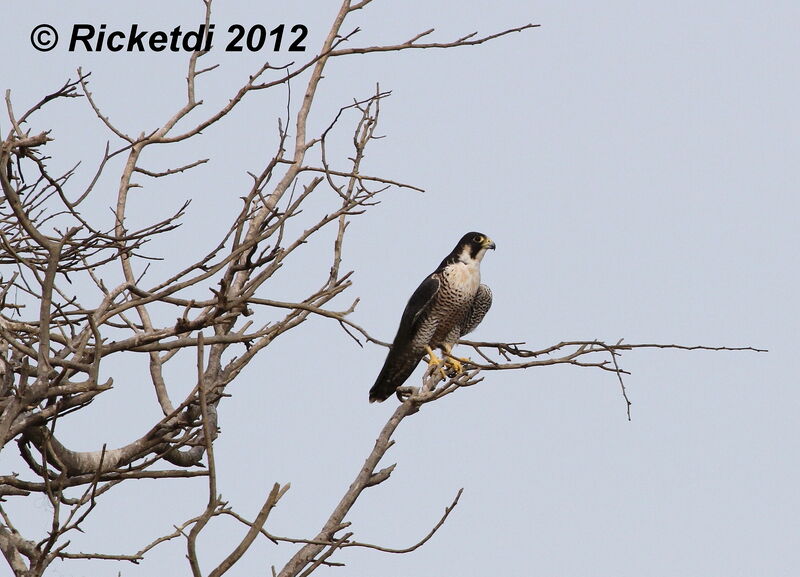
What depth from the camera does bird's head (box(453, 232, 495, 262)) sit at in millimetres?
7589

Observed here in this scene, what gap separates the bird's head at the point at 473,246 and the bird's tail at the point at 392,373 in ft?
2.68

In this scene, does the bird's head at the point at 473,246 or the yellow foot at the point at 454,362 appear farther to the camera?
the bird's head at the point at 473,246

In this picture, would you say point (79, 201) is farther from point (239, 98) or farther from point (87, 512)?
point (87, 512)

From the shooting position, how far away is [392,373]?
24.3ft

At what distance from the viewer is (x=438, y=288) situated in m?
7.45

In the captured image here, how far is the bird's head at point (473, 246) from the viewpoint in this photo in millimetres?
7589

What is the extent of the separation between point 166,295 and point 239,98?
0.93 m

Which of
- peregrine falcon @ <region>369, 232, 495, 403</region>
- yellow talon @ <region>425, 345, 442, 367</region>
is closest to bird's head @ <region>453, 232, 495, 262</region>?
peregrine falcon @ <region>369, 232, 495, 403</region>

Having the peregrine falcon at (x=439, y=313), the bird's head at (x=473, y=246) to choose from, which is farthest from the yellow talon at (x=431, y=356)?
the bird's head at (x=473, y=246)

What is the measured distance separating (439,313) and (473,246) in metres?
0.61

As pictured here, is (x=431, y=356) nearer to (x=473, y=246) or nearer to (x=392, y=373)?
(x=392, y=373)

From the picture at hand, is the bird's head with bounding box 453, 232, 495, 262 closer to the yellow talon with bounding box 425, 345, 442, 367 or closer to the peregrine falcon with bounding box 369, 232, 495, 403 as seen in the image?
the peregrine falcon with bounding box 369, 232, 495, 403

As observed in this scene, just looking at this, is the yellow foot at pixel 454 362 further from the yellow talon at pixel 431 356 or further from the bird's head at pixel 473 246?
the bird's head at pixel 473 246

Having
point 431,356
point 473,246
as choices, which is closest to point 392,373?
point 431,356
